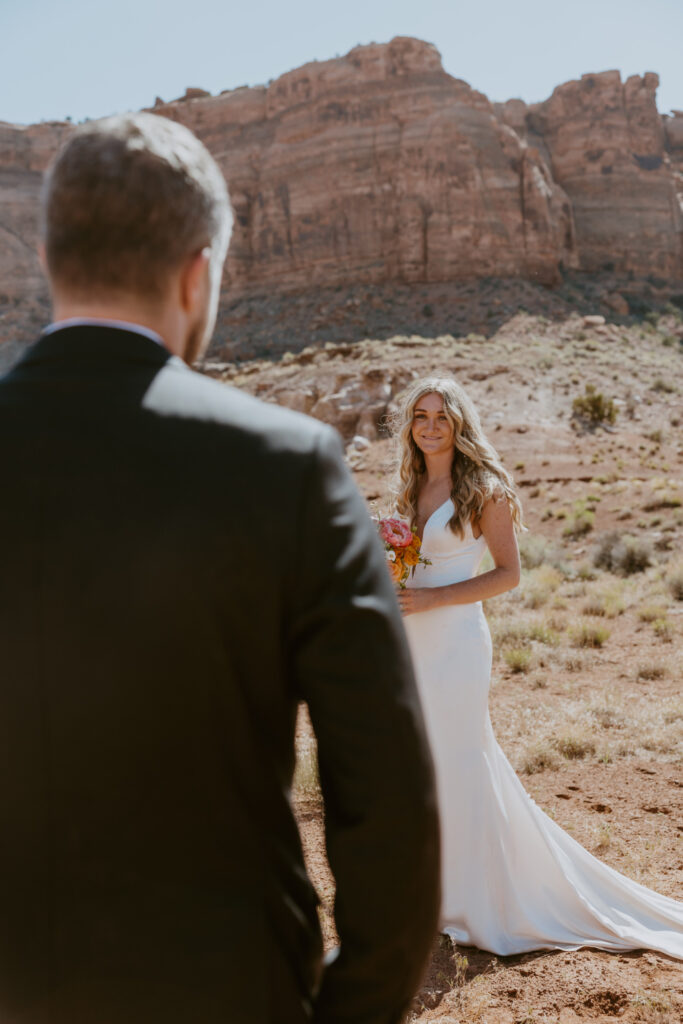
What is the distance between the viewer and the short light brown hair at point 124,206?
Result: 1193 millimetres

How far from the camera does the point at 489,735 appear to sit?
4184mm

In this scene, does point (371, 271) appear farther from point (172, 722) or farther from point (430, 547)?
point (172, 722)

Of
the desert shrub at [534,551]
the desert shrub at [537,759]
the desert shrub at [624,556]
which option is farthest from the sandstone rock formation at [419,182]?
the desert shrub at [537,759]

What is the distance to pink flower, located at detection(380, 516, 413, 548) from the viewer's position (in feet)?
13.3

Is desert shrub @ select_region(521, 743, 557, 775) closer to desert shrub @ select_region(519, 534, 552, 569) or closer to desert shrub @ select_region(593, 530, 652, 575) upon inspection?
desert shrub @ select_region(593, 530, 652, 575)

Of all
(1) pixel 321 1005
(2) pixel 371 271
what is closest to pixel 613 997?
(1) pixel 321 1005

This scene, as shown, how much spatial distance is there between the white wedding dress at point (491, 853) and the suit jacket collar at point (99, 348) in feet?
10.3

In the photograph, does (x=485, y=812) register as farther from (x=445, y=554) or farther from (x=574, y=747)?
(x=574, y=747)

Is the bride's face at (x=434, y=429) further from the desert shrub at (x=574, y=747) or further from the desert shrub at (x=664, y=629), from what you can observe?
the desert shrub at (x=664, y=629)

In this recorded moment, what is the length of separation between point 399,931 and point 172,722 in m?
0.45

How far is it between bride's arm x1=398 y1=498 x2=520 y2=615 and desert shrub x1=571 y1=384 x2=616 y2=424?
27.3 m

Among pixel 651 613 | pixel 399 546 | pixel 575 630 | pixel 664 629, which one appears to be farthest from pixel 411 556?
pixel 651 613

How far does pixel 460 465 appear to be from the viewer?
440cm

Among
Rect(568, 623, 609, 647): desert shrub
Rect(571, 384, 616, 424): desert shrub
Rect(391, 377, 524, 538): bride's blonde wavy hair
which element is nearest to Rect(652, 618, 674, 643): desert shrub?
Rect(568, 623, 609, 647): desert shrub
